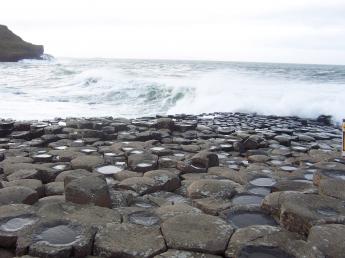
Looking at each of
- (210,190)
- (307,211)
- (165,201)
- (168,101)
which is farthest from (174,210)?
(168,101)

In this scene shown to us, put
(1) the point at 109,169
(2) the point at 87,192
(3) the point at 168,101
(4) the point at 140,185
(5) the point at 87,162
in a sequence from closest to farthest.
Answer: (2) the point at 87,192 < (4) the point at 140,185 < (1) the point at 109,169 < (5) the point at 87,162 < (3) the point at 168,101

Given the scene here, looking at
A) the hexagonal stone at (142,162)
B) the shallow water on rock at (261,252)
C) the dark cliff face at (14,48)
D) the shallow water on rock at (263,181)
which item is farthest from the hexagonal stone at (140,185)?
the dark cliff face at (14,48)

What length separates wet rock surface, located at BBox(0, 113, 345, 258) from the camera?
222 centimetres

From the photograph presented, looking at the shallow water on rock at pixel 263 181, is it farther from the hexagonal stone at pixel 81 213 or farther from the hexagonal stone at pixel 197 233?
the hexagonal stone at pixel 81 213

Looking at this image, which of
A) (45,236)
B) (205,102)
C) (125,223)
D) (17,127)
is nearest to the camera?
(45,236)

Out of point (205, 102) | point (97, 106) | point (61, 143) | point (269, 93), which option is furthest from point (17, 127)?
point (269, 93)

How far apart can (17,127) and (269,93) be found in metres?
9.48

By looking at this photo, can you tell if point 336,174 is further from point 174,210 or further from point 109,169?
point 109,169

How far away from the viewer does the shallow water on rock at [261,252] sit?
2092 millimetres

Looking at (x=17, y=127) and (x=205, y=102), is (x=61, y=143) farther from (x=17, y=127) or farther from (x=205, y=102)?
(x=205, y=102)

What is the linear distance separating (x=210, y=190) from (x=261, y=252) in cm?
109

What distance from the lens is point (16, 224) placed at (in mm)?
2451

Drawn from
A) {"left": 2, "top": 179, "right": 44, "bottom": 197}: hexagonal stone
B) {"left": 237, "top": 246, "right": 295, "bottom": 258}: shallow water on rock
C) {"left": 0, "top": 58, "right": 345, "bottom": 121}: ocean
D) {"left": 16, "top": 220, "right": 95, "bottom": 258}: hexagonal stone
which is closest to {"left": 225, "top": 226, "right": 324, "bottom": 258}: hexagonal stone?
{"left": 237, "top": 246, "right": 295, "bottom": 258}: shallow water on rock

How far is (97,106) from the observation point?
13.2 metres
